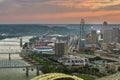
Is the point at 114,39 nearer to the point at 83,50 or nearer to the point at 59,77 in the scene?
the point at 83,50

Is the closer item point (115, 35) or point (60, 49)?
point (60, 49)

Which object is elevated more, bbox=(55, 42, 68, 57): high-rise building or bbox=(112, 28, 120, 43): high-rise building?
bbox=(112, 28, 120, 43): high-rise building

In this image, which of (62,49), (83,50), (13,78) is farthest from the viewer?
(83,50)

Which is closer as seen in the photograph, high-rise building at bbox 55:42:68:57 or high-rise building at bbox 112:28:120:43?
high-rise building at bbox 55:42:68:57

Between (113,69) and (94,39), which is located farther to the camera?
(94,39)

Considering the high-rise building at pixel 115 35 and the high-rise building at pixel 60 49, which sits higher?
the high-rise building at pixel 115 35

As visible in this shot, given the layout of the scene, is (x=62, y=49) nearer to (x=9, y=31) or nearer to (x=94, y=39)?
(x=94, y=39)

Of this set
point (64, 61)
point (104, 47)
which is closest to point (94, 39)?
point (104, 47)

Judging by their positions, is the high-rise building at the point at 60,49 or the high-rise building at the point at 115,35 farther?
the high-rise building at the point at 115,35

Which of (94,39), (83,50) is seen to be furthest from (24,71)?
(94,39)

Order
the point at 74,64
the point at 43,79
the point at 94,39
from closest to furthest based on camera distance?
the point at 43,79 < the point at 74,64 < the point at 94,39

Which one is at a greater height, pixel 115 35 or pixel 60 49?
pixel 115 35
